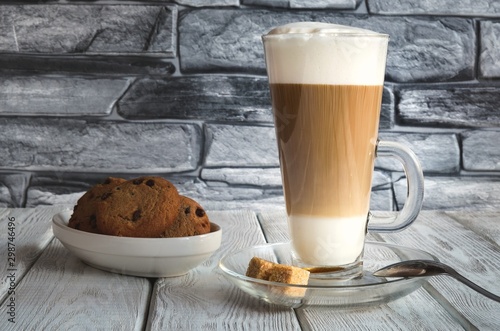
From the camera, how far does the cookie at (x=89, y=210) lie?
0.92m

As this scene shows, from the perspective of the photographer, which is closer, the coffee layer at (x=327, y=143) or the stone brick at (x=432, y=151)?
the coffee layer at (x=327, y=143)

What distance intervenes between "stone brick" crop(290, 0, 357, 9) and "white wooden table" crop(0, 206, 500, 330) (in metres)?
0.89

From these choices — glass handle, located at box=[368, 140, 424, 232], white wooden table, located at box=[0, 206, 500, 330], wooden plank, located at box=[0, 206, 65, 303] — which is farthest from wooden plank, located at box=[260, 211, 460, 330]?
wooden plank, located at box=[0, 206, 65, 303]

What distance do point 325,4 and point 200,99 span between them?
41 centimetres

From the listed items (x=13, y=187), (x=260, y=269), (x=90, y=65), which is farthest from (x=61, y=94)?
(x=260, y=269)

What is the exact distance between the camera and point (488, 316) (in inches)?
29.8

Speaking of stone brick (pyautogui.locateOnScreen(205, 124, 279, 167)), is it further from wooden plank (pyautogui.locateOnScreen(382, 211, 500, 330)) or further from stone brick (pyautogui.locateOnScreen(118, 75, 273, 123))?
wooden plank (pyautogui.locateOnScreen(382, 211, 500, 330))

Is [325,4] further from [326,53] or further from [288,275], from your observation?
[288,275]

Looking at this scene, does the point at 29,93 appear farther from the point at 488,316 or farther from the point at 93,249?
the point at 488,316

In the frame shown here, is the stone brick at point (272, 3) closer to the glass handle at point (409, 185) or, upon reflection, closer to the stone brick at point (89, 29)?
the stone brick at point (89, 29)

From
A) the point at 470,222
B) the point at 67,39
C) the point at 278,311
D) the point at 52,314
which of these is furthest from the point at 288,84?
the point at 67,39

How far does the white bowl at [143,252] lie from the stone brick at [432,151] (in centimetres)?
106

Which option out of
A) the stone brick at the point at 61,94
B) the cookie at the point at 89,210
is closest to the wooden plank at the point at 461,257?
the cookie at the point at 89,210

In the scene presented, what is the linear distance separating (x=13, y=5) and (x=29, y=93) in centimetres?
23
